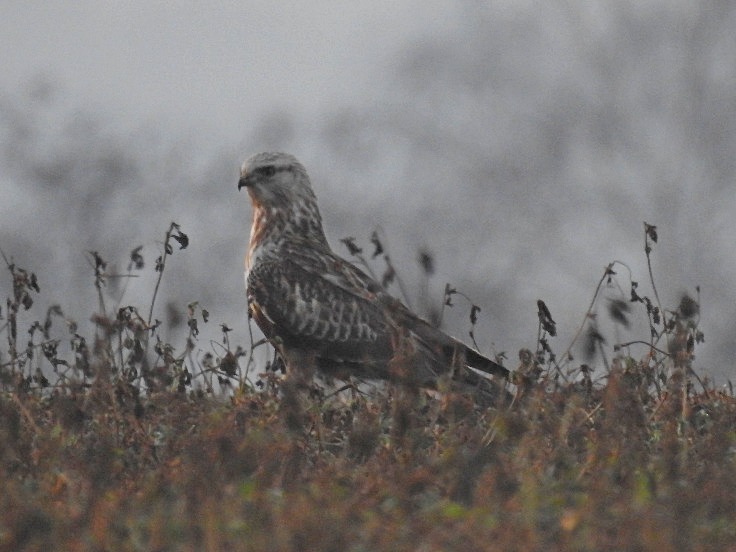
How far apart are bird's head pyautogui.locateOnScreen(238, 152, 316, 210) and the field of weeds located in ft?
7.10

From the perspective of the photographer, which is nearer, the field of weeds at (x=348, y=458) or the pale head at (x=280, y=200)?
the field of weeds at (x=348, y=458)

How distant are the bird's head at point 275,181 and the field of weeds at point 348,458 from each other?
2163 mm

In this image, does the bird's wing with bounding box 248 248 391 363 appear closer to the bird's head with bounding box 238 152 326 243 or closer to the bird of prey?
the bird of prey

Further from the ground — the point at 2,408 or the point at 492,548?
the point at 2,408

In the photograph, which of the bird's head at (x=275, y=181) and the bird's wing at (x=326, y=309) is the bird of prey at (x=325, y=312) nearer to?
the bird's wing at (x=326, y=309)

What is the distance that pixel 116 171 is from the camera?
69.3 ft

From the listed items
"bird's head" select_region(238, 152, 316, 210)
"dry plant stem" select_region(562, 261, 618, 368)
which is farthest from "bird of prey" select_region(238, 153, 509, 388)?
"dry plant stem" select_region(562, 261, 618, 368)

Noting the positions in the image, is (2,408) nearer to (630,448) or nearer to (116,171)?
(630,448)

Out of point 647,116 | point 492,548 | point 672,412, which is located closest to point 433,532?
point 492,548

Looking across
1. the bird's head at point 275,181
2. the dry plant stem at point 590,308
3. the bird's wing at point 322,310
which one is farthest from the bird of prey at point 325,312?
the dry plant stem at point 590,308

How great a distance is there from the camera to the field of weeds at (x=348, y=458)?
4.96 m

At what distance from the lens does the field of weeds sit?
16.3 feet

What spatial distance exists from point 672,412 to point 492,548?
→ 2540mm

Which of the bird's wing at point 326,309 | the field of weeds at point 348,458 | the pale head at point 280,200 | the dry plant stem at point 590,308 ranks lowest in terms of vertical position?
the field of weeds at point 348,458
